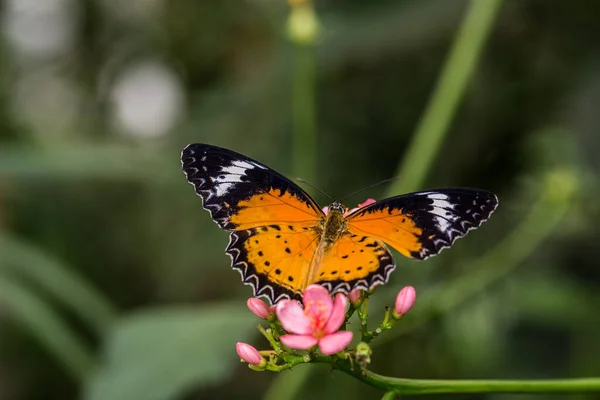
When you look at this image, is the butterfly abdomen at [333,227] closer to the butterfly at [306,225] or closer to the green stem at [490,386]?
the butterfly at [306,225]

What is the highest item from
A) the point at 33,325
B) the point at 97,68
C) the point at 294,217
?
the point at 97,68

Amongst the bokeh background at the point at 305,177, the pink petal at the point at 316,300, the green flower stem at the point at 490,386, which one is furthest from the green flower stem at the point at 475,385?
the bokeh background at the point at 305,177

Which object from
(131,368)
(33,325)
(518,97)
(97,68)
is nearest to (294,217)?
(131,368)

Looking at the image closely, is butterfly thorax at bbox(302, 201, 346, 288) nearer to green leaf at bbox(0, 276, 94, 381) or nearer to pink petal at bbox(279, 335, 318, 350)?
pink petal at bbox(279, 335, 318, 350)

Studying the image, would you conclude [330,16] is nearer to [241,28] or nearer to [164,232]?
[241,28]

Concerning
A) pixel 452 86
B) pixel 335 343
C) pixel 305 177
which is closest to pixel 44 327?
pixel 305 177

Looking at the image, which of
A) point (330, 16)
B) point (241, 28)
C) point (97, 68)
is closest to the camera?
point (330, 16)

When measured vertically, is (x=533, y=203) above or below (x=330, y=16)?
below
